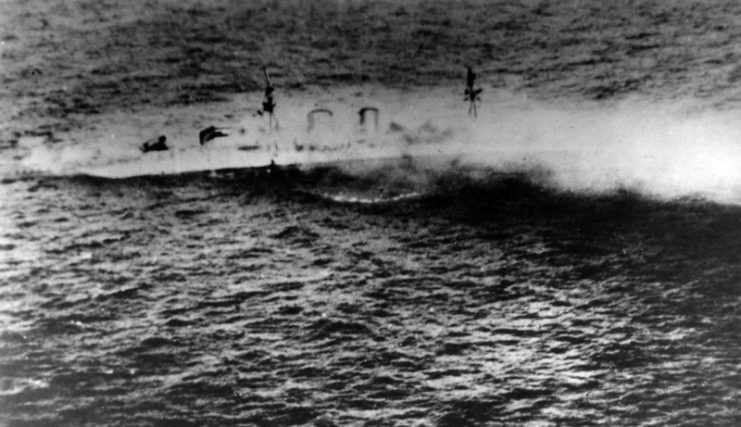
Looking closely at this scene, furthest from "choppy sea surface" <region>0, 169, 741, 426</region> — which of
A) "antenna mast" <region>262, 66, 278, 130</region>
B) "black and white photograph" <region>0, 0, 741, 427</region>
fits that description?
"antenna mast" <region>262, 66, 278, 130</region>

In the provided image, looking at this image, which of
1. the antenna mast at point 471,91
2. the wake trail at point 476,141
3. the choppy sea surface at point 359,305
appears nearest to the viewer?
the choppy sea surface at point 359,305

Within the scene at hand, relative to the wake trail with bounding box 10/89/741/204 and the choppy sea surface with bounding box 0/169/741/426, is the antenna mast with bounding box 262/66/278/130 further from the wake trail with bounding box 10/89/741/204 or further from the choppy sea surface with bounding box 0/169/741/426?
the choppy sea surface with bounding box 0/169/741/426

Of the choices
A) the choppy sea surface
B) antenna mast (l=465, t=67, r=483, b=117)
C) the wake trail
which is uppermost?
antenna mast (l=465, t=67, r=483, b=117)

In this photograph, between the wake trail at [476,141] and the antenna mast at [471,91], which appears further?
the antenna mast at [471,91]

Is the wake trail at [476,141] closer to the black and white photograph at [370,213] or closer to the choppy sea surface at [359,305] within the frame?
the black and white photograph at [370,213]

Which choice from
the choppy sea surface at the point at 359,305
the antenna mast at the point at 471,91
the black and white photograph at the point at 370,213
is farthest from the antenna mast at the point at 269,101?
the antenna mast at the point at 471,91

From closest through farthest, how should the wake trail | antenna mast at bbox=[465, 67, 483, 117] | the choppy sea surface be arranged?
the choppy sea surface
the wake trail
antenna mast at bbox=[465, 67, 483, 117]

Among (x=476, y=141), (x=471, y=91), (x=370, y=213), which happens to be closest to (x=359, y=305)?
(x=370, y=213)
